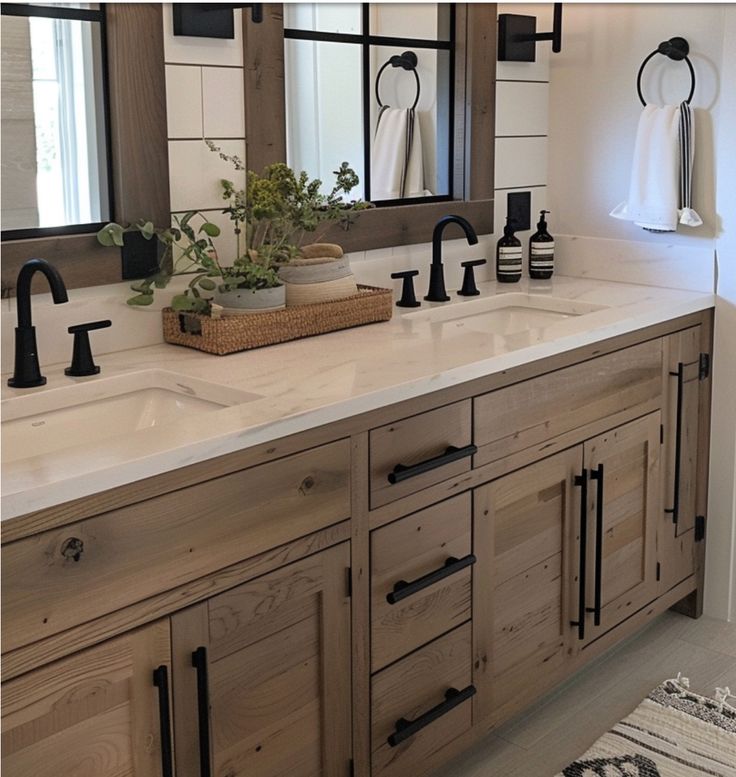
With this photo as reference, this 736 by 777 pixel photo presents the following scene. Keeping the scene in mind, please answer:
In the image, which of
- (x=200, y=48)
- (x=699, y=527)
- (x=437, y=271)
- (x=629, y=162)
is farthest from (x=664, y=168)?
(x=200, y=48)

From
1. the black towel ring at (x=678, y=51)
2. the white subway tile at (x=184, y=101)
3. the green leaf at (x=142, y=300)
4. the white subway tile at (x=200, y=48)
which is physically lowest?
the green leaf at (x=142, y=300)

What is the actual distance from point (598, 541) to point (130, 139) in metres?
1.33

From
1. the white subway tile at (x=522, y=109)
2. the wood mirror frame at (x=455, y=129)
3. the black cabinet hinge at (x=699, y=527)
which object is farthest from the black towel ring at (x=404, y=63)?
the black cabinet hinge at (x=699, y=527)

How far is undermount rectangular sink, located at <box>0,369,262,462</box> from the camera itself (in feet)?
5.80

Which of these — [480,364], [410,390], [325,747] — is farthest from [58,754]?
[480,364]

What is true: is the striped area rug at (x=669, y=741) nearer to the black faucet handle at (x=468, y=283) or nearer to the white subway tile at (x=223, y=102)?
the black faucet handle at (x=468, y=283)

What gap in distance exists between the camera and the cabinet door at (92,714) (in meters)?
1.38

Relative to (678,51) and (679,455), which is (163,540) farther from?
(678,51)

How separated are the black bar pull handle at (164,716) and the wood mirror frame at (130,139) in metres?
0.79

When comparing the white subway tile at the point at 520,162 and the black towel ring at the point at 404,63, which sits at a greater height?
the black towel ring at the point at 404,63

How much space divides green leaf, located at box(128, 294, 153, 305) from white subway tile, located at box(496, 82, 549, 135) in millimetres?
1212

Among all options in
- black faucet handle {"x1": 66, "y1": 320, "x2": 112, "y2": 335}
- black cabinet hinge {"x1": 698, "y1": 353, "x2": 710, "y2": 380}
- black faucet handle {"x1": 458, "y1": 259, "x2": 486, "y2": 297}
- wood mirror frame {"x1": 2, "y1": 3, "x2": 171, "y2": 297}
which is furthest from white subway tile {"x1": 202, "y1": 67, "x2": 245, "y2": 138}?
black cabinet hinge {"x1": 698, "y1": 353, "x2": 710, "y2": 380}

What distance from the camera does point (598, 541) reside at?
8.08ft

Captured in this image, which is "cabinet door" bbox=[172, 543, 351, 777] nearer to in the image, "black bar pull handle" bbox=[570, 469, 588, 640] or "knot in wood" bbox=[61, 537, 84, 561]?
"knot in wood" bbox=[61, 537, 84, 561]
